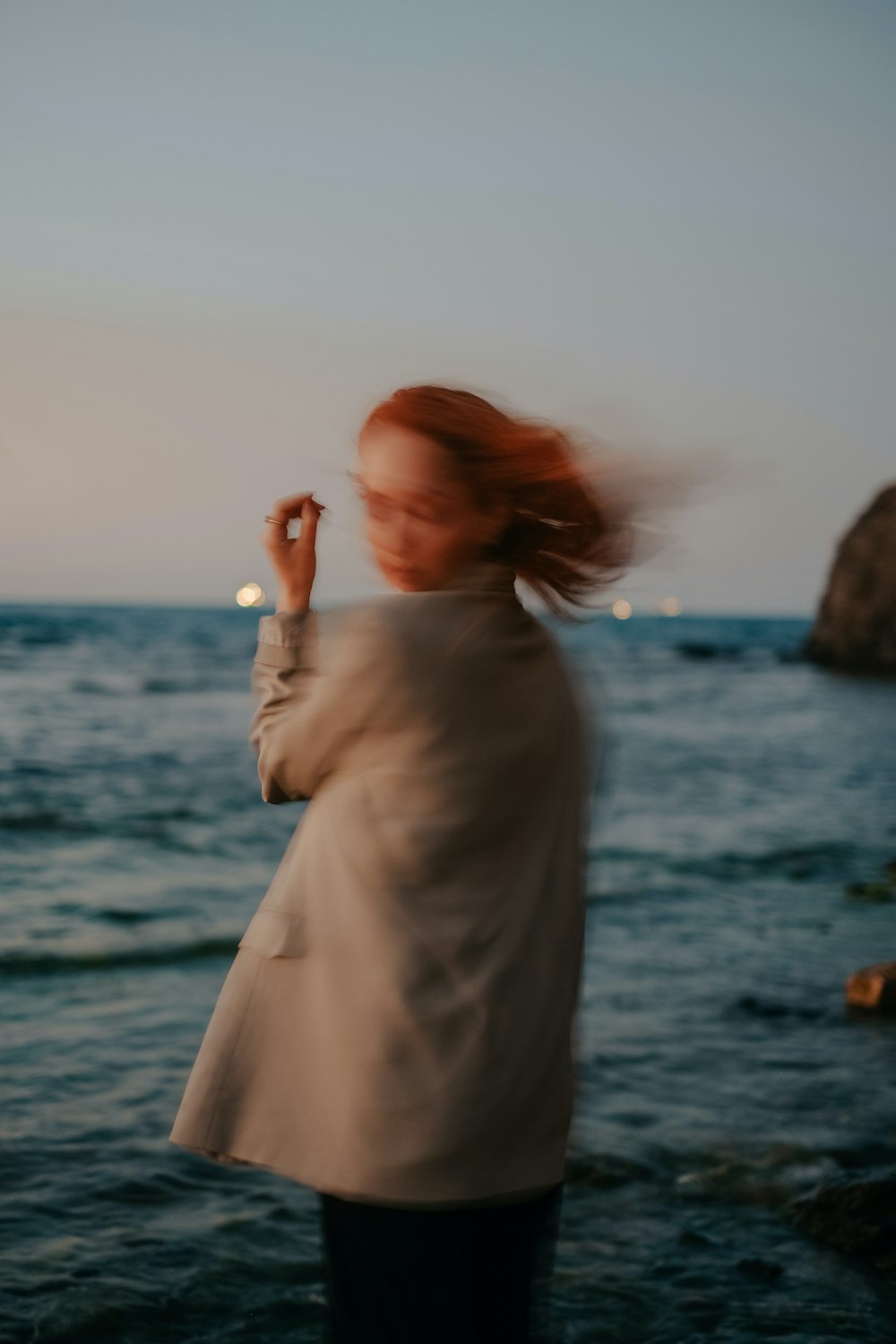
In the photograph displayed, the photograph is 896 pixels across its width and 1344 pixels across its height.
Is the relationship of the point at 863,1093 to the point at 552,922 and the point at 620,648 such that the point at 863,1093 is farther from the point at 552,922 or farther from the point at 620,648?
the point at 620,648

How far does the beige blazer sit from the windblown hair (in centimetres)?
15

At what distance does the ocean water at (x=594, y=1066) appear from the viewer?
371 cm

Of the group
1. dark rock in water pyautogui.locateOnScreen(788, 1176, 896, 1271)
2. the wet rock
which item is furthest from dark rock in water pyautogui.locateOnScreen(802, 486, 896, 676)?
dark rock in water pyautogui.locateOnScreen(788, 1176, 896, 1271)

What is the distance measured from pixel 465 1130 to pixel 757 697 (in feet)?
107

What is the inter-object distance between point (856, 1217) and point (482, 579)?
3.27 metres

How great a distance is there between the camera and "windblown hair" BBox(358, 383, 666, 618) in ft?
5.57

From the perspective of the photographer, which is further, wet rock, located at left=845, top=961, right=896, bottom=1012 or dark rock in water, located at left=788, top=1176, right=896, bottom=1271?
wet rock, located at left=845, top=961, right=896, bottom=1012

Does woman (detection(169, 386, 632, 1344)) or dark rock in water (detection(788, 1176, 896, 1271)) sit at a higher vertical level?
woman (detection(169, 386, 632, 1344))

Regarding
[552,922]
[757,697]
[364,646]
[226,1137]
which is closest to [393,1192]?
[226,1137]

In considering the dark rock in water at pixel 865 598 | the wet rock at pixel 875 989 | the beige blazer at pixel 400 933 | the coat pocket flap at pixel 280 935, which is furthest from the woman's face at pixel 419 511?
the dark rock in water at pixel 865 598

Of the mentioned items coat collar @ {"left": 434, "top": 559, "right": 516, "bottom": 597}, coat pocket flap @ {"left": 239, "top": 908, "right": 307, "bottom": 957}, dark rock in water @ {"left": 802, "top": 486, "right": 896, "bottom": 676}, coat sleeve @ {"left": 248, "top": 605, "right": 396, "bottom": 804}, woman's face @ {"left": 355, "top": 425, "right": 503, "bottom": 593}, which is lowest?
dark rock in water @ {"left": 802, "top": 486, "right": 896, "bottom": 676}

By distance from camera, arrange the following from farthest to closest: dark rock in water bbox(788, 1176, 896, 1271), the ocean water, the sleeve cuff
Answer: dark rock in water bbox(788, 1176, 896, 1271)
the ocean water
the sleeve cuff

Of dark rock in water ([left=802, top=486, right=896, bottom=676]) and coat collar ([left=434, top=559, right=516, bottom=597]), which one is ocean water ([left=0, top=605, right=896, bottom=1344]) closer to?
coat collar ([left=434, top=559, right=516, bottom=597])

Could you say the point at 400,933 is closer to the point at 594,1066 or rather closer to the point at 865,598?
the point at 594,1066
